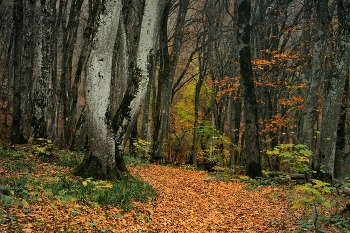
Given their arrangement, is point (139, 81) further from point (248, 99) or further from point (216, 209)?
point (248, 99)

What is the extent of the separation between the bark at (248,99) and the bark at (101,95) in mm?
6303

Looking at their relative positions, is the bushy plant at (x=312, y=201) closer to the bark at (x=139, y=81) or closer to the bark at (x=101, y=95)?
the bark at (x=101, y=95)

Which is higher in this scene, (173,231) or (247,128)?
(247,128)

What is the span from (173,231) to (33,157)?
21.0ft

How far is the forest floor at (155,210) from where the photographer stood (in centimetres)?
461

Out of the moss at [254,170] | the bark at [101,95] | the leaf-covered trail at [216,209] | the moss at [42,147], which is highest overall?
the bark at [101,95]

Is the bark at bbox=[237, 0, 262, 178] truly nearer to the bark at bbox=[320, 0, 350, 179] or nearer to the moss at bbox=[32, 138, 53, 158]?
the bark at bbox=[320, 0, 350, 179]

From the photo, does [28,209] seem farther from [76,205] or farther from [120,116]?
[120,116]

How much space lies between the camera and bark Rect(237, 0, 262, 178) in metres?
12.3

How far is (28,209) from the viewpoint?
4664mm

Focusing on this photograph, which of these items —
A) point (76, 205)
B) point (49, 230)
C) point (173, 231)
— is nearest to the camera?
point (49, 230)

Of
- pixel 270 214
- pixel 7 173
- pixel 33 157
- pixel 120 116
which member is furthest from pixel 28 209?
pixel 33 157

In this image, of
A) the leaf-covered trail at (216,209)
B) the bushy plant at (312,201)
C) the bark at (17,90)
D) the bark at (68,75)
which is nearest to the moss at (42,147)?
the bark at (17,90)

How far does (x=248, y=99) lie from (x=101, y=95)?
6.80m
